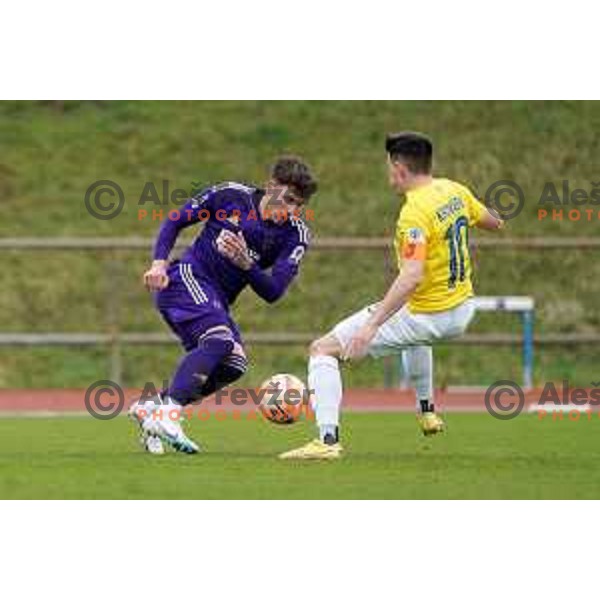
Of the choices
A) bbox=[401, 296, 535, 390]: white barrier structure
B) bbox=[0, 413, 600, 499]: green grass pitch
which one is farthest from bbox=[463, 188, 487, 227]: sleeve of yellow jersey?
bbox=[401, 296, 535, 390]: white barrier structure

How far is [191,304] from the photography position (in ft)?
43.3

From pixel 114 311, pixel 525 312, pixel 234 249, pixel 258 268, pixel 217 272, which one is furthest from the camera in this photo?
pixel 525 312

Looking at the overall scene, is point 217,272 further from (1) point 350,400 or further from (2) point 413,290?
(1) point 350,400

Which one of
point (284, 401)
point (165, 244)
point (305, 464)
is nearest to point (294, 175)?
point (165, 244)

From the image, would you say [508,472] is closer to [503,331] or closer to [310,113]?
[503,331]

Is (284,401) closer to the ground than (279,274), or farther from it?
closer to the ground

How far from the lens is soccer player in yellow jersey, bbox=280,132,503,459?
12.3 metres

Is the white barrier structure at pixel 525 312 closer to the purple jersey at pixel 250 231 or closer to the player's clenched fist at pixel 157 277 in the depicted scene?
the purple jersey at pixel 250 231

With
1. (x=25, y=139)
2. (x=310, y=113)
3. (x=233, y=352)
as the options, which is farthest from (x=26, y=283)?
(x=233, y=352)

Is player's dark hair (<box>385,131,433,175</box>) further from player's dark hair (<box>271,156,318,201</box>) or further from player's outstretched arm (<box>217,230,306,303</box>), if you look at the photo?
player's outstretched arm (<box>217,230,306,303</box>)

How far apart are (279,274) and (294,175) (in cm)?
70

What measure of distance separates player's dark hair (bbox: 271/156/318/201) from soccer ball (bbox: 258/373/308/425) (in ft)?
4.17

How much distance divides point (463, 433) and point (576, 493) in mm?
4981

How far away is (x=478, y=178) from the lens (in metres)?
27.3
